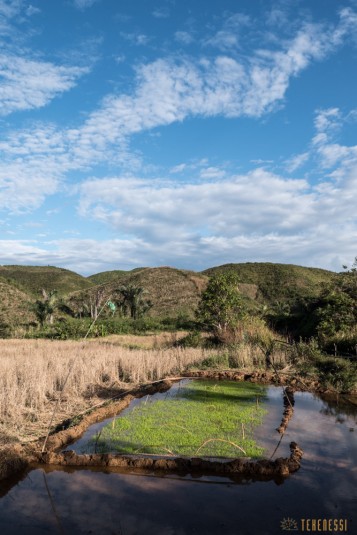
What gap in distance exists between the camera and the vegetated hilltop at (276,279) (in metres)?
61.5

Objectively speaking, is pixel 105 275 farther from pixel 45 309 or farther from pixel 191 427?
pixel 191 427

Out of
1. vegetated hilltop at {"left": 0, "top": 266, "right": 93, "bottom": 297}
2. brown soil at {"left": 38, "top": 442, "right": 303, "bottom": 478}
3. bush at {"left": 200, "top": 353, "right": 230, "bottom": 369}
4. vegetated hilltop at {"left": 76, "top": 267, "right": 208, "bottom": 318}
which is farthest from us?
vegetated hilltop at {"left": 0, "top": 266, "right": 93, "bottom": 297}

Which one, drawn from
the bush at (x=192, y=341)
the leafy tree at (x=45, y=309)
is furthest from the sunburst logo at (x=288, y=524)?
the leafy tree at (x=45, y=309)

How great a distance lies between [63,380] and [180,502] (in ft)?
22.1

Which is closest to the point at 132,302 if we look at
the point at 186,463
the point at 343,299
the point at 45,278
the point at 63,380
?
the point at 63,380

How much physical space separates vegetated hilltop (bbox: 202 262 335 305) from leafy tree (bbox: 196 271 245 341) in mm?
38912

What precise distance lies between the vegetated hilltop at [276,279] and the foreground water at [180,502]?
53083 millimetres

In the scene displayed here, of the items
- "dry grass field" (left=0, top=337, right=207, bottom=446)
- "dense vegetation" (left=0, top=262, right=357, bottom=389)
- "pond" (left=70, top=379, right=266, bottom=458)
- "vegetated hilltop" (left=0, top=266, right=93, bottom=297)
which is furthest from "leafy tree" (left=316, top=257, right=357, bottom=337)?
"vegetated hilltop" (left=0, top=266, right=93, bottom=297)

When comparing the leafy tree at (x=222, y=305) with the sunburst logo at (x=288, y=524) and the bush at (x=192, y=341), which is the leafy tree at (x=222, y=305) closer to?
the bush at (x=192, y=341)

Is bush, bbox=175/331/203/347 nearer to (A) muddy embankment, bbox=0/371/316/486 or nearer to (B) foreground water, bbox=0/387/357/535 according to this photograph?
(A) muddy embankment, bbox=0/371/316/486

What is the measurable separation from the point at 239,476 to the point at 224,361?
8906 mm

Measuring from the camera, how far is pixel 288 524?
14.6 feet

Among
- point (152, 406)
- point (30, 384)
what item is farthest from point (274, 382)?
point (30, 384)

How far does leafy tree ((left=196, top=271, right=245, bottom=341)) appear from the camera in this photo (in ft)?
63.2
